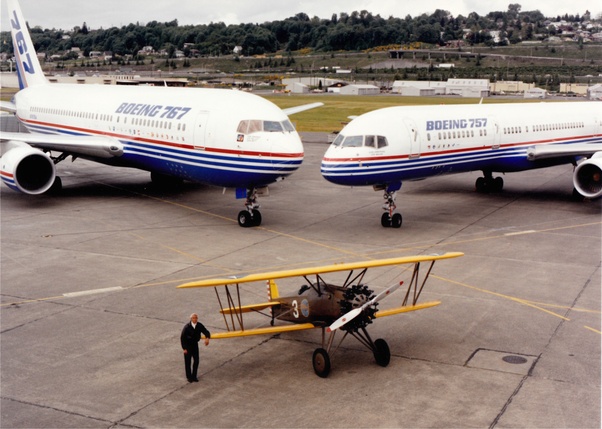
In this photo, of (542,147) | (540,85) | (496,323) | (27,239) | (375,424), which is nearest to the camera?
(375,424)

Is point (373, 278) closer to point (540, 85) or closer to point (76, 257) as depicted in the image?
point (76, 257)

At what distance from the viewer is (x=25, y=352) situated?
15.2 metres

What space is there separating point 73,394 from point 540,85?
142 m

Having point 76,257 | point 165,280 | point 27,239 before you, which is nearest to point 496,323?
point 165,280

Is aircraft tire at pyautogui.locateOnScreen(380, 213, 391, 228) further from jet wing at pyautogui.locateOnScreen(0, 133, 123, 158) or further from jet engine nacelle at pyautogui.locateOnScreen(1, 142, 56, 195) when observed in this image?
jet engine nacelle at pyautogui.locateOnScreen(1, 142, 56, 195)

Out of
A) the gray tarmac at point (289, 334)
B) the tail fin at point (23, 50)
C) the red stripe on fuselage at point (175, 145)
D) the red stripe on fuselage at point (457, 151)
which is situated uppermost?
the tail fin at point (23, 50)

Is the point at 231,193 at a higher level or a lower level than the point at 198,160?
lower

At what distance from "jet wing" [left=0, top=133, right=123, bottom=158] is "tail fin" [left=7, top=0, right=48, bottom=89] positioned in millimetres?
11781

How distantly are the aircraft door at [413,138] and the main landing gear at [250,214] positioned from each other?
6.30 m

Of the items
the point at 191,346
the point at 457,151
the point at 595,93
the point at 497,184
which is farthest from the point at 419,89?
the point at 191,346

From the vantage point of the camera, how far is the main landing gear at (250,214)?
2707 cm

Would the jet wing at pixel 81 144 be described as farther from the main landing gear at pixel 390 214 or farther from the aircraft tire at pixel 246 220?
the main landing gear at pixel 390 214

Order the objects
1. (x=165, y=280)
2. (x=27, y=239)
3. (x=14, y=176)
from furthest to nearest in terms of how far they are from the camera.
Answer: (x=14, y=176) < (x=27, y=239) < (x=165, y=280)

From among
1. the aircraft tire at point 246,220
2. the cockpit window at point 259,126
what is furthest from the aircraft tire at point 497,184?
the aircraft tire at point 246,220
